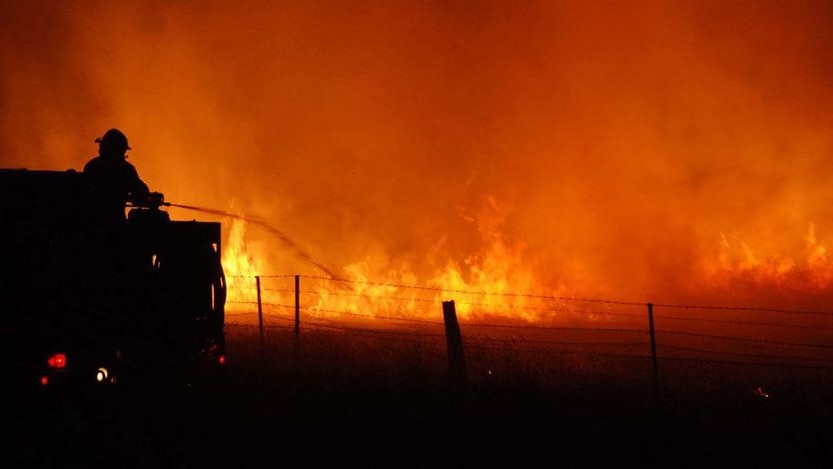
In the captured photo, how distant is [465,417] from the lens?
8266mm

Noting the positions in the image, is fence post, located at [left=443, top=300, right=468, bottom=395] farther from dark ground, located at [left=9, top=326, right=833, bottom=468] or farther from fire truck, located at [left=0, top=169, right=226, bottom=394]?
fire truck, located at [left=0, top=169, right=226, bottom=394]

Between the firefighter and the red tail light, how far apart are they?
1.48 m

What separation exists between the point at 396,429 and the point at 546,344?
12396mm

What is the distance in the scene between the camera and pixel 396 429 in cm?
775

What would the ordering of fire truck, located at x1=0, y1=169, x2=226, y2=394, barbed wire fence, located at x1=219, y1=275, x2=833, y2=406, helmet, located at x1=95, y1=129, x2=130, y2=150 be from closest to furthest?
fire truck, located at x1=0, y1=169, x2=226, y2=394
helmet, located at x1=95, y1=129, x2=130, y2=150
barbed wire fence, located at x1=219, y1=275, x2=833, y2=406

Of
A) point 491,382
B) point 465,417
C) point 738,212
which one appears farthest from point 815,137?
point 465,417

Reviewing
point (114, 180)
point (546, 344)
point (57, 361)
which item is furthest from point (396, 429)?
point (546, 344)

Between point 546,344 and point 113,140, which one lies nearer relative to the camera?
point 113,140

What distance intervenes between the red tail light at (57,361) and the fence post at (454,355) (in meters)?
4.85

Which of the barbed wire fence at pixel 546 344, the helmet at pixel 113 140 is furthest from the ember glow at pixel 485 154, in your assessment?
the helmet at pixel 113 140

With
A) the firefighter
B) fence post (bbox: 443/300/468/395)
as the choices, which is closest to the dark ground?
fence post (bbox: 443/300/468/395)

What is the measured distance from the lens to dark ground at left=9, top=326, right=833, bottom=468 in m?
6.67

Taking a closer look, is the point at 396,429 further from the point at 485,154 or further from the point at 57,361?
the point at 485,154

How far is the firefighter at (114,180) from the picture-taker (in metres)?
7.30
